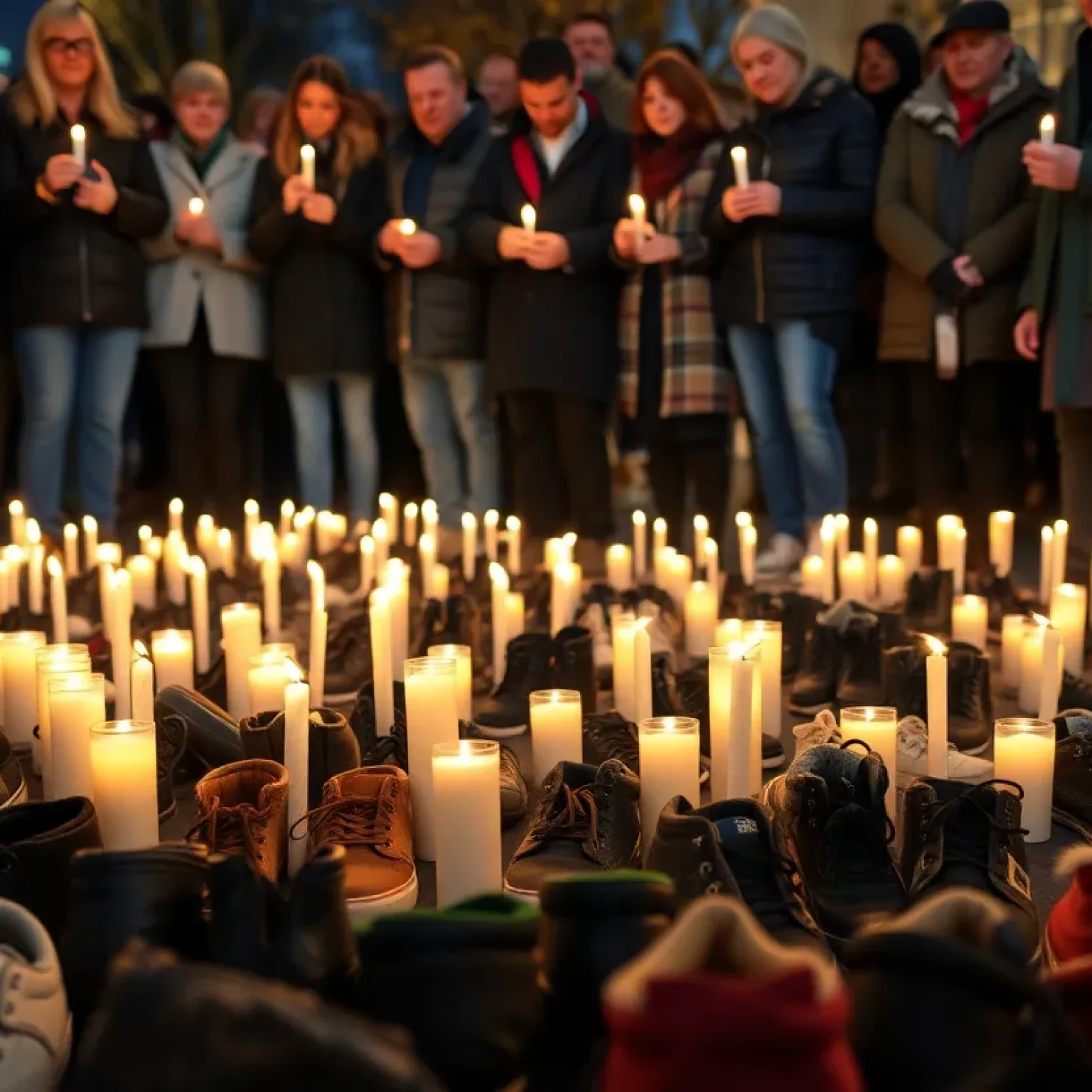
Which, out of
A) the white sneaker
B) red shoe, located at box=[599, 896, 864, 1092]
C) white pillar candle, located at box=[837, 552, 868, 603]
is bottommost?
the white sneaker

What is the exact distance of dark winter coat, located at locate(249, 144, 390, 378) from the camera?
5.60m

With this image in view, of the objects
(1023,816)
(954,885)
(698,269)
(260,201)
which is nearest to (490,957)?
(954,885)

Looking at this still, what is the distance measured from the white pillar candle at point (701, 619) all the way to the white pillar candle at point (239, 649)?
1.22 meters

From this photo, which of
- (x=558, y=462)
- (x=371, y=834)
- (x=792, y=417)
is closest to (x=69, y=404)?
(x=558, y=462)

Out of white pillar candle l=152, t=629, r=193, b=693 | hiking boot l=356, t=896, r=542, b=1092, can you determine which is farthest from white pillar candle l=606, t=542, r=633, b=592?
hiking boot l=356, t=896, r=542, b=1092

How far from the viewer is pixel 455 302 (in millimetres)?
5609

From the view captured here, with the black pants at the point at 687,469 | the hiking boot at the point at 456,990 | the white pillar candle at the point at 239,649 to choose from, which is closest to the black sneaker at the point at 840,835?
the hiking boot at the point at 456,990

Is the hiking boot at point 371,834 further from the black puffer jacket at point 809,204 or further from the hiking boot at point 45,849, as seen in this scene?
the black puffer jacket at point 809,204

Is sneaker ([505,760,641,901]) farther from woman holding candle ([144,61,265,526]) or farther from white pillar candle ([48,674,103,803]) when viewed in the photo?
woman holding candle ([144,61,265,526])

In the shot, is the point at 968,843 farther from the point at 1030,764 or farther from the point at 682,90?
the point at 682,90

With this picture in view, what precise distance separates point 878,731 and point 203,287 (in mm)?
4091

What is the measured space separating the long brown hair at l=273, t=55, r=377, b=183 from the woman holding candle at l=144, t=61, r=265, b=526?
27cm

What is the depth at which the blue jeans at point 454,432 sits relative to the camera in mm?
5793

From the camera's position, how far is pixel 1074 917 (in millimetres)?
1701
